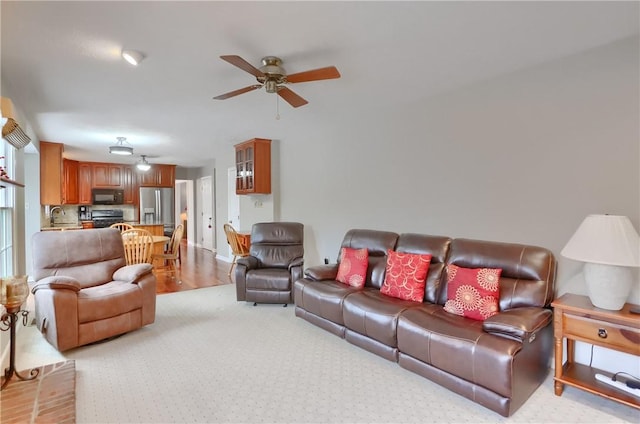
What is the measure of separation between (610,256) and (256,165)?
465 centimetres

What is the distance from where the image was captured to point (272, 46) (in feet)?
7.63

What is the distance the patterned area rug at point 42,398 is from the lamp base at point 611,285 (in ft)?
10.9

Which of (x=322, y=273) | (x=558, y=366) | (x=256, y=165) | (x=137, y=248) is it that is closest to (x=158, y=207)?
Result: (x=137, y=248)

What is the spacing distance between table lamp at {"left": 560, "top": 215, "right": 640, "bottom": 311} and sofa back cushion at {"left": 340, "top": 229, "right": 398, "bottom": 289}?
164 centimetres

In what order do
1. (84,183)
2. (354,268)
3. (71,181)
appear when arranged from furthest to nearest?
(84,183)
(71,181)
(354,268)

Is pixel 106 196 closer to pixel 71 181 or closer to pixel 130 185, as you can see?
pixel 130 185

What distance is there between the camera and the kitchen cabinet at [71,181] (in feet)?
24.3

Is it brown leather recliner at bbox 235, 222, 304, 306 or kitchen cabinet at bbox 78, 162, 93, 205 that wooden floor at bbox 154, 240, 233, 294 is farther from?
kitchen cabinet at bbox 78, 162, 93, 205

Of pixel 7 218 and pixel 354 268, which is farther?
pixel 354 268

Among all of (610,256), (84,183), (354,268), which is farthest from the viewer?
(84,183)

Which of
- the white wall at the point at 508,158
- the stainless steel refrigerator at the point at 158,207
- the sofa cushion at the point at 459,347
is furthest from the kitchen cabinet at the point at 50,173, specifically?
the sofa cushion at the point at 459,347

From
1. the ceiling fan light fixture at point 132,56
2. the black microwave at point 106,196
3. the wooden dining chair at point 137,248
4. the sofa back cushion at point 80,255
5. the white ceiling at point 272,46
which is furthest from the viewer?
the black microwave at point 106,196

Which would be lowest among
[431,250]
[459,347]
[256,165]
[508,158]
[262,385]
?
[262,385]

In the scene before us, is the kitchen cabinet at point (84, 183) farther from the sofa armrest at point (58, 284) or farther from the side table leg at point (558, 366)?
the side table leg at point (558, 366)
